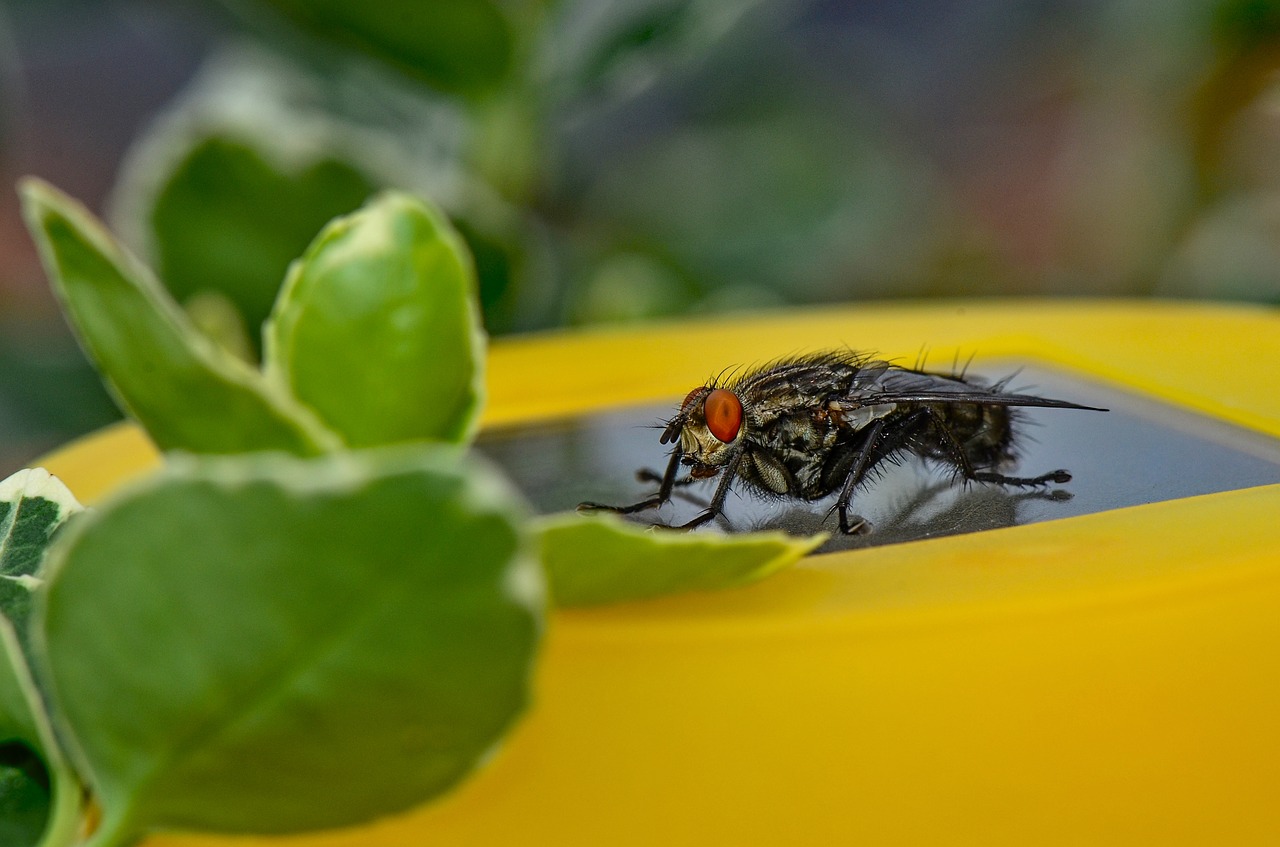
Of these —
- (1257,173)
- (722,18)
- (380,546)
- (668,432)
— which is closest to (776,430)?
(668,432)

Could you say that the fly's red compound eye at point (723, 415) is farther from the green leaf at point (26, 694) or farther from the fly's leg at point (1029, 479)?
the green leaf at point (26, 694)

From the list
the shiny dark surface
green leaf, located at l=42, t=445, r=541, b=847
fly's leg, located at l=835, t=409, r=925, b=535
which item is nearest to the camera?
green leaf, located at l=42, t=445, r=541, b=847

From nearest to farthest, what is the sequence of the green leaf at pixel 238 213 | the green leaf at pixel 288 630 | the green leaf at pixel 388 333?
1. the green leaf at pixel 288 630
2. the green leaf at pixel 388 333
3. the green leaf at pixel 238 213

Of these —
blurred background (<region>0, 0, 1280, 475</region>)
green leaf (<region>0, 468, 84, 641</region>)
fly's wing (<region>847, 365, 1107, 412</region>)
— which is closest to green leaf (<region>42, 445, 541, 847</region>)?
green leaf (<region>0, 468, 84, 641</region>)

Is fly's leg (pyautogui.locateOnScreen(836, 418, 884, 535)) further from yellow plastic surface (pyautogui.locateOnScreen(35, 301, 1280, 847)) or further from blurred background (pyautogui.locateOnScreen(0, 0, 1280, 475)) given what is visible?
blurred background (pyautogui.locateOnScreen(0, 0, 1280, 475))

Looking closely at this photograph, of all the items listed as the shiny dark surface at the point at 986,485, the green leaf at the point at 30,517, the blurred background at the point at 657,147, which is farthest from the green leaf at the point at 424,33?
the green leaf at the point at 30,517
